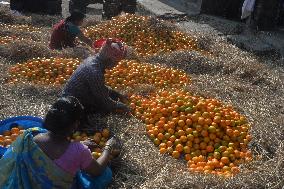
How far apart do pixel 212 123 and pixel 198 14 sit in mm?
10285

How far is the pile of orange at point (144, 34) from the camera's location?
1047 centimetres

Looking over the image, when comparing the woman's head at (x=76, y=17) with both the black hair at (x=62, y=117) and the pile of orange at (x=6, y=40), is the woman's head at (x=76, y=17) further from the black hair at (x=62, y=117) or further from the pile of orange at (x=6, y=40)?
the black hair at (x=62, y=117)

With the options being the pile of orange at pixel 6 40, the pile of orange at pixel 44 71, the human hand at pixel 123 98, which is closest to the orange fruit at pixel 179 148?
the human hand at pixel 123 98

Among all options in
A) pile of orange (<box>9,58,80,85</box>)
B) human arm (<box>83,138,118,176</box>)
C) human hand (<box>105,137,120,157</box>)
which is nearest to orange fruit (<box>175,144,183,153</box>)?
human hand (<box>105,137,120,157</box>)

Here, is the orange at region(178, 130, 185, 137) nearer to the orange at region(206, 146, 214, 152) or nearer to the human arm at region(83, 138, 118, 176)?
the orange at region(206, 146, 214, 152)

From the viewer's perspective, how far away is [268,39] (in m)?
12.4

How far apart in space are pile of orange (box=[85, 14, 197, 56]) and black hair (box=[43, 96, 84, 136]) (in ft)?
20.9

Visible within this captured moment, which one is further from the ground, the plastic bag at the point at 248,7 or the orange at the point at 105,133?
the plastic bag at the point at 248,7

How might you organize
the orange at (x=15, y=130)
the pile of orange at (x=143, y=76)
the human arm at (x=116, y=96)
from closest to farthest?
the orange at (x=15, y=130) → the human arm at (x=116, y=96) → the pile of orange at (x=143, y=76)

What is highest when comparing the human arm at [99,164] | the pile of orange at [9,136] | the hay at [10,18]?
the human arm at [99,164]

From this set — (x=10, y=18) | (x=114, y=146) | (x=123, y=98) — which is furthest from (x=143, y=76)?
(x=10, y=18)

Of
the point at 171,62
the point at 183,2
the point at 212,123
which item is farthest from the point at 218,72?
the point at 183,2

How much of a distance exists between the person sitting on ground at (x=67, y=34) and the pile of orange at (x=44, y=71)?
103 centimetres

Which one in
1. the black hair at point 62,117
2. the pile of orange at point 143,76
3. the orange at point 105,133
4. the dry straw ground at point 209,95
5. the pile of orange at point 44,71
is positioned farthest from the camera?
the pile of orange at point 44,71
